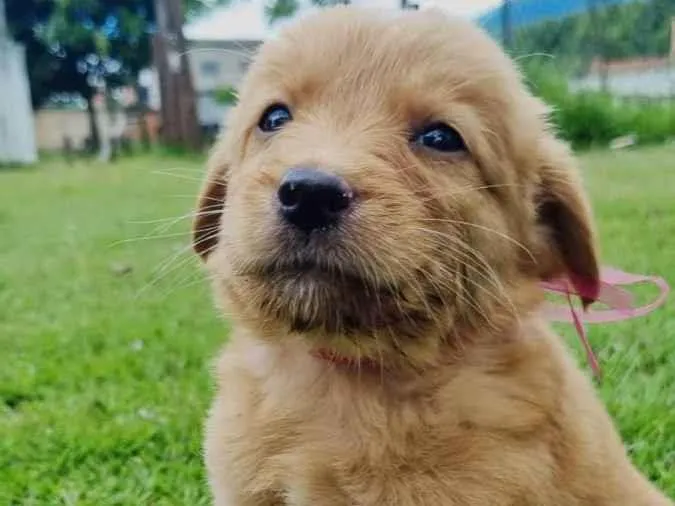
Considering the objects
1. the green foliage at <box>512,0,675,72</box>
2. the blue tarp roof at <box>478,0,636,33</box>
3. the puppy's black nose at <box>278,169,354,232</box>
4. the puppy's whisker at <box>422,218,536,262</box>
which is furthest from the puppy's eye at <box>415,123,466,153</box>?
the green foliage at <box>512,0,675,72</box>

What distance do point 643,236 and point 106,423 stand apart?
4667 mm

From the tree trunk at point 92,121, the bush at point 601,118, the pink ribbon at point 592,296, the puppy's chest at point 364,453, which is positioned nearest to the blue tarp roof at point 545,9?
the bush at point 601,118

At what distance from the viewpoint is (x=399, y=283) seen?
211 centimetres

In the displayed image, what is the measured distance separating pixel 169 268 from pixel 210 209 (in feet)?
0.81

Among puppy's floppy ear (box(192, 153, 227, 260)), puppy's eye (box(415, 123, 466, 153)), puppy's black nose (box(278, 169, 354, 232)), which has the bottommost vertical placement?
puppy's floppy ear (box(192, 153, 227, 260))

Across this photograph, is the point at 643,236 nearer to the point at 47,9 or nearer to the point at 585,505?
the point at 585,505

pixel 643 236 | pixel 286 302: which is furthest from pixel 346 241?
pixel 643 236

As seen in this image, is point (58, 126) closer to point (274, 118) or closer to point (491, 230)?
point (274, 118)

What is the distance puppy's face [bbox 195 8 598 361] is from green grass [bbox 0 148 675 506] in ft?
1.85

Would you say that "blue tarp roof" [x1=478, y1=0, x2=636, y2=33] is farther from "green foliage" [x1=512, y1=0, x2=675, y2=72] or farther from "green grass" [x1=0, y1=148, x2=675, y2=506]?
"green grass" [x1=0, y1=148, x2=675, y2=506]

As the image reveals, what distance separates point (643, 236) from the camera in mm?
7195

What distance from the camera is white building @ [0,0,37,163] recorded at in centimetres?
2519

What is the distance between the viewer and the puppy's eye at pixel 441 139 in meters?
2.37

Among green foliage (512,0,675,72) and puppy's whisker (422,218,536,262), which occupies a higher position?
green foliage (512,0,675,72)
